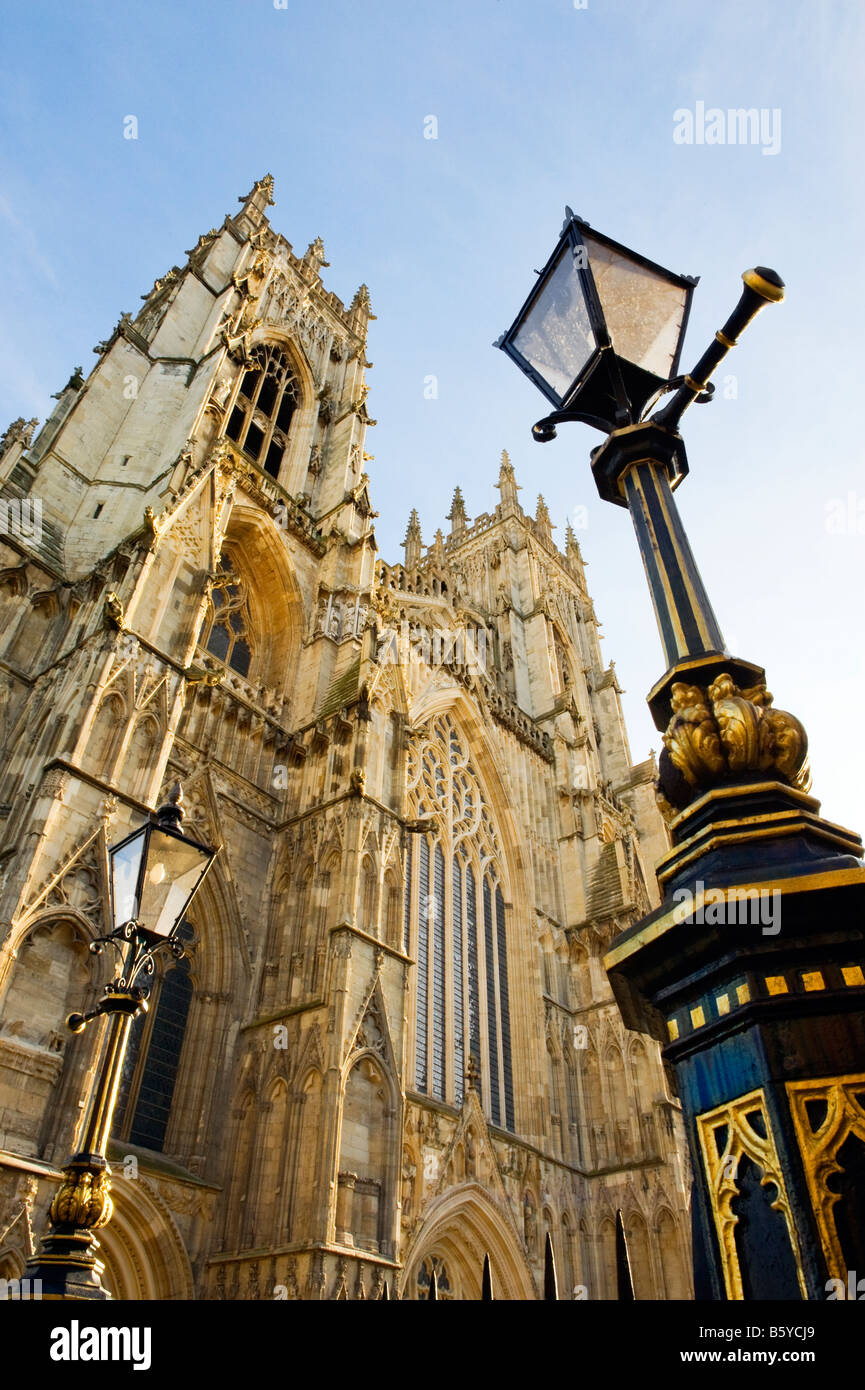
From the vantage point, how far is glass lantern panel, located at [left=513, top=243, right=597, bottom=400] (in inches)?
163

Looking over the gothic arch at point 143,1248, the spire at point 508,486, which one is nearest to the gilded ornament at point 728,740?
the gothic arch at point 143,1248

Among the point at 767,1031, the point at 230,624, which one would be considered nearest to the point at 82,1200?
the point at 767,1031

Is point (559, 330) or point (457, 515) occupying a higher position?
point (457, 515)

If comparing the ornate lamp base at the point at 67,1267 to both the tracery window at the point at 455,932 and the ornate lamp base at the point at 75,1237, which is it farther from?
the tracery window at the point at 455,932

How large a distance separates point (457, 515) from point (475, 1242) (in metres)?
32.3

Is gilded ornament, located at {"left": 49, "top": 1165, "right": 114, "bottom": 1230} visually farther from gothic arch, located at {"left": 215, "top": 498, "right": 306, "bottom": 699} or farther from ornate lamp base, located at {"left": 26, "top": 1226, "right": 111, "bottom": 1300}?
gothic arch, located at {"left": 215, "top": 498, "right": 306, "bottom": 699}

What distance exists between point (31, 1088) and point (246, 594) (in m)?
12.1

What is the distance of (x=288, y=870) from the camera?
576 inches

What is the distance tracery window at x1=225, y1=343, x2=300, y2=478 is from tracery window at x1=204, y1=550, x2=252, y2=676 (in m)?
4.61

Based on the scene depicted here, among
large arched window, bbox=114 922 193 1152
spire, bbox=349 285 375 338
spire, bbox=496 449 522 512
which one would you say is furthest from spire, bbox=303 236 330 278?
large arched window, bbox=114 922 193 1152

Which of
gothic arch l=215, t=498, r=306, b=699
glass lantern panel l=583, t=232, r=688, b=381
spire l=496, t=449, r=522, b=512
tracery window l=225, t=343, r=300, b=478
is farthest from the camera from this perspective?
spire l=496, t=449, r=522, b=512

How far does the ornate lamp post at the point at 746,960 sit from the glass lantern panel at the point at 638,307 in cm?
60

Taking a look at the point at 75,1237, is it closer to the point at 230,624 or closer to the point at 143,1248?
the point at 143,1248
